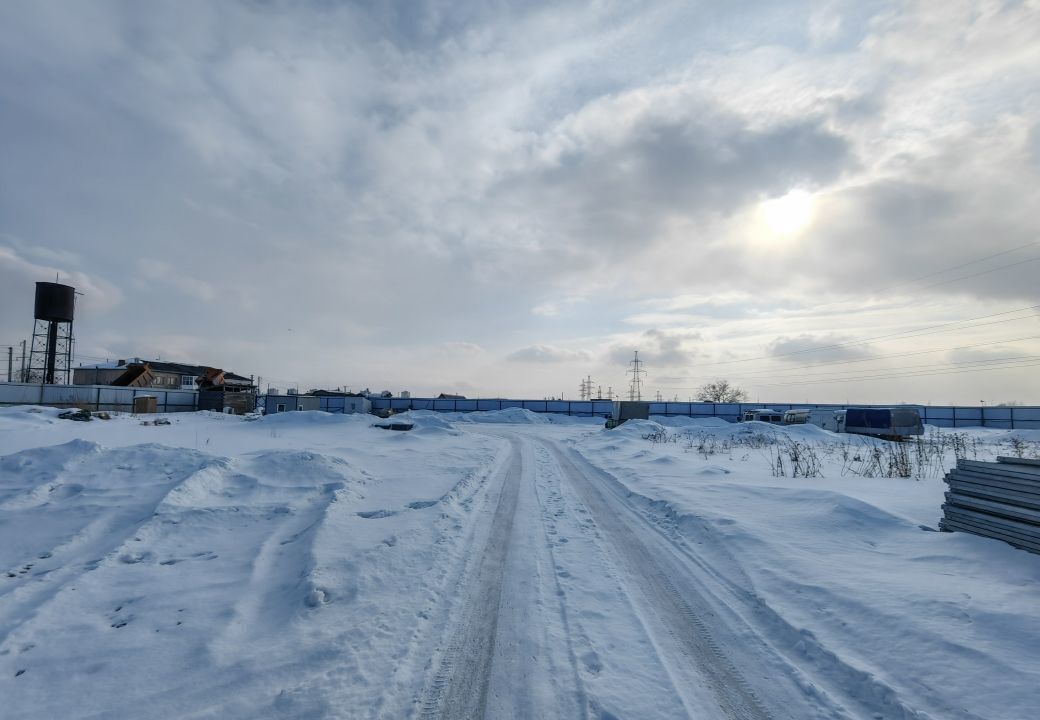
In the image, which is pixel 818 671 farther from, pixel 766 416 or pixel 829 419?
pixel 766 416

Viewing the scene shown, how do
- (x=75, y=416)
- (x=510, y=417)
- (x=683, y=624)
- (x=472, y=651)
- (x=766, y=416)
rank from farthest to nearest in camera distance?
(x=510, y=417), (x=766, y=416), (x=75, y=416), (x=683, y=624), (x=472, y=651)

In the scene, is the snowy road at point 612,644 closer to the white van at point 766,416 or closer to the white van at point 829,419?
the white van at point 829,419

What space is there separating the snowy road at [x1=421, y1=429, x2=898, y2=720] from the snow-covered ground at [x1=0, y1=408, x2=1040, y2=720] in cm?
3

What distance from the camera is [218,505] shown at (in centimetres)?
955

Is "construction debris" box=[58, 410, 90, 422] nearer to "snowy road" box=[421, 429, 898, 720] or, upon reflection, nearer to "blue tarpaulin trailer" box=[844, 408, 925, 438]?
"snowy road" box=[421, 429, 898, 720]

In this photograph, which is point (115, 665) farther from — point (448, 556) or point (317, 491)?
point (317, 491)

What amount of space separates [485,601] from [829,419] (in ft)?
134

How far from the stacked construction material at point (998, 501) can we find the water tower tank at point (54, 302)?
65123 millimetres

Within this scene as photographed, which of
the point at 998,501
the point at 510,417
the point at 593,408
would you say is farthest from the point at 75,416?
the point at 593,408

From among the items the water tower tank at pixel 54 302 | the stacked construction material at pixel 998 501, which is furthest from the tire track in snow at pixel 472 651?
the water tower tank at pixel 54 302

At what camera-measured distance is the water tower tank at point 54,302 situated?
45.5 metres

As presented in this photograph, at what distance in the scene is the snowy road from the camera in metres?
3.76

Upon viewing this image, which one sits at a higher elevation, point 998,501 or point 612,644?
point 998,501

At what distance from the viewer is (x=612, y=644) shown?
4.64m
